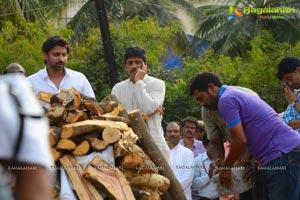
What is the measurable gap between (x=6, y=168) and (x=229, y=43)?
3386 centimetres

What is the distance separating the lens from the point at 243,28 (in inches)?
1416

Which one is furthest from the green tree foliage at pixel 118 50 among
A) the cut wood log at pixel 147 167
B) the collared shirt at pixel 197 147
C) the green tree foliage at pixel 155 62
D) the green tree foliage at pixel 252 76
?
the cut wood log at pixel 147 167

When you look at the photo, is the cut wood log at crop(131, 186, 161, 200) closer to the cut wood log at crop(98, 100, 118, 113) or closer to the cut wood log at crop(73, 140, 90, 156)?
the cut wood log at crop(73, 140, 90, 156)

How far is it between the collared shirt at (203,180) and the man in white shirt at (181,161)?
0.26 feet

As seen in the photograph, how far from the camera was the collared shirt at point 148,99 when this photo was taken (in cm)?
866

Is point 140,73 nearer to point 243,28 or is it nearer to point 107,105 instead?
point 107,105

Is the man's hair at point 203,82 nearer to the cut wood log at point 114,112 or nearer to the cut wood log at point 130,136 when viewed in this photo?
the cut wood log at point 130,136

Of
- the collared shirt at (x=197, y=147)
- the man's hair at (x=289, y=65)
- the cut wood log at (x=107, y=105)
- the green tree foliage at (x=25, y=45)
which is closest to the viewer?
the cut wood log at (x=107, y=105)

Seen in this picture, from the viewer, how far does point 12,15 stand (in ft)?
95.1

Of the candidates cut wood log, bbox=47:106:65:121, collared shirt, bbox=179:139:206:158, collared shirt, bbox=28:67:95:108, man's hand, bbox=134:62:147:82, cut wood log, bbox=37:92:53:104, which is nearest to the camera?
cut wood log, bbox=47:106:65:121

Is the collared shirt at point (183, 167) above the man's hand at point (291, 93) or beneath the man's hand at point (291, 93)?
beneath

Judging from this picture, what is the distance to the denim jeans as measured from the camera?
292 inches

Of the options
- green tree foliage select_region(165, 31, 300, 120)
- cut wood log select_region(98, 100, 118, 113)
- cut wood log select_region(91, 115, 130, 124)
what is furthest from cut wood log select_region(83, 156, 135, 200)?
green tree foliage select_region(165, 31, 300, 120)

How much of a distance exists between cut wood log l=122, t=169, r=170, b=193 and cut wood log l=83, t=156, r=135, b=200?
0.23m
